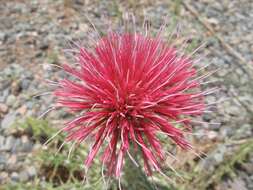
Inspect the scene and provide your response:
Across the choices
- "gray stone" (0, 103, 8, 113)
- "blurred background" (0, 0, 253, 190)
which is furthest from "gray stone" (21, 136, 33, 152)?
"gray stone" (0, 103, 8, 113)

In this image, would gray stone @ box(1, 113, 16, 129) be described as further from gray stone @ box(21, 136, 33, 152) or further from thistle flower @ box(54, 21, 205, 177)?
thistle flower @ box(54, 21, 205, 177)

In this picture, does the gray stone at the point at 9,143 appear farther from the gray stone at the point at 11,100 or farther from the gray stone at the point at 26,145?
the gray stone at the point at 11,100

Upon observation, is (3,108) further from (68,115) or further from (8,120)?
(68,115)

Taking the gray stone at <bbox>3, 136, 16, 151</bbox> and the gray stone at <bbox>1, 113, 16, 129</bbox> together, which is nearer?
the gray stone at <bbox>3, 136, 16, 151</bbox>

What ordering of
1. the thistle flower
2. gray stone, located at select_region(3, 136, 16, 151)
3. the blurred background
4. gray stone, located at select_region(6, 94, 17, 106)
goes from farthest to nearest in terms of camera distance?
gray stone, located at select_region(6, 94, 17, 106)
gray stone, located at select_region(3, 136, 16, 151)
the blurred background
the thistle flower

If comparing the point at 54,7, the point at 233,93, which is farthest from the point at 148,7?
the point at 233,93

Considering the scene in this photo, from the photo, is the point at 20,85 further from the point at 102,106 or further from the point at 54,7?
the point at 102,106

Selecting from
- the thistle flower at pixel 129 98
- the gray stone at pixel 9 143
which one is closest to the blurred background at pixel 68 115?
the gray stone at pixel 9 143
